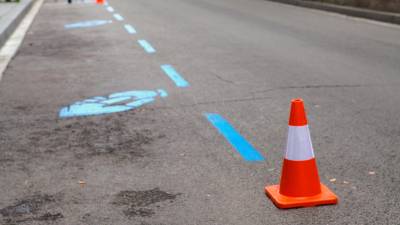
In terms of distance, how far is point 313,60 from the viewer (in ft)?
32.3

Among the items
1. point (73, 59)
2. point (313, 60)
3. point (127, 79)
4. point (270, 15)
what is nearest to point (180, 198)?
point (127, 79)

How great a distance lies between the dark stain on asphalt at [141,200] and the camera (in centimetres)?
398

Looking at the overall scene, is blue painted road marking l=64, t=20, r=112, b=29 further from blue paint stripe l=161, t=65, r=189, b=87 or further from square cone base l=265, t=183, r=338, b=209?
square cone base l=265, t=183, r=338, b=209

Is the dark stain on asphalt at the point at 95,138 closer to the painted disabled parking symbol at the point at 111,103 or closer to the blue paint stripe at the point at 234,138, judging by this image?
the painted disabled parking symbol at the point at 111,103

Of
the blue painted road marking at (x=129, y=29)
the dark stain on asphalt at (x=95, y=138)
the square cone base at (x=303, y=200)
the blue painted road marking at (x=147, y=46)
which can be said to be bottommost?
the blue painted road marking at (x=129, y=29)

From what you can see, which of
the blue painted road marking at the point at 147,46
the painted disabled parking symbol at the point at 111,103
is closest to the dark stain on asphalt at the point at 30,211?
the painted disabled parking symbol at the point at 111,103

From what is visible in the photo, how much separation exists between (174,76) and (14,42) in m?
5.78

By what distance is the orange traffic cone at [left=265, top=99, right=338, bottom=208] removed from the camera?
13.3 ft

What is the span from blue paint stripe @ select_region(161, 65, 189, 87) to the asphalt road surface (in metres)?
0.08

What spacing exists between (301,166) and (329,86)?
3.91 meters

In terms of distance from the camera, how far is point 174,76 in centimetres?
873

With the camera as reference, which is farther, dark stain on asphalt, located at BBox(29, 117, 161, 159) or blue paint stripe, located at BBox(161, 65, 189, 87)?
blue paint stripe, located at BBox(161, 65, 189, 87)

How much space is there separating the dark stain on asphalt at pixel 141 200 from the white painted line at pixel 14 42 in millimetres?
5700

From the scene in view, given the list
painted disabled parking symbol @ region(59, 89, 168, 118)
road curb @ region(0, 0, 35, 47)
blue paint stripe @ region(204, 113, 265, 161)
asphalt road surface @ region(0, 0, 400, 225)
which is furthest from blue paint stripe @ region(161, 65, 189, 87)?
road curb @ region(0, 0, 35, 47)
